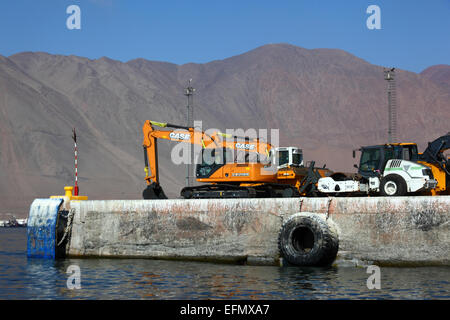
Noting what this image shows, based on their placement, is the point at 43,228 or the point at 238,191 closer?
the point at 43,228

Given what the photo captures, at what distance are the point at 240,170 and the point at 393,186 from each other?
6927mm

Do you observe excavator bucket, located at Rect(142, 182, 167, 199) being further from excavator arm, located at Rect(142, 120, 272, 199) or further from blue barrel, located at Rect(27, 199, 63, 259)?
blue barrel, located at Rect(27, 199, 63, 259)

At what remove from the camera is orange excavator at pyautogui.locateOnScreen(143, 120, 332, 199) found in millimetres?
29703

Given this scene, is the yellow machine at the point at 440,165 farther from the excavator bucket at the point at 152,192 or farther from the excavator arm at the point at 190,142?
the excavator bucket at the point at 152,192

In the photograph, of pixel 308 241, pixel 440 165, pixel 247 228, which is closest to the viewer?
pixel 308 241

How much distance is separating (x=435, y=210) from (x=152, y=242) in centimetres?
1069

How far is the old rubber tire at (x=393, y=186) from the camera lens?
25812mm

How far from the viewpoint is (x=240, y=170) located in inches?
1179

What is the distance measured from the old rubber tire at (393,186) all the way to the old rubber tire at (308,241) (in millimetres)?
4423

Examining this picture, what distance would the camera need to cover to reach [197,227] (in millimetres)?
25406
